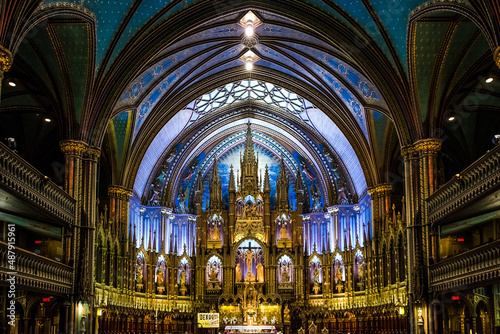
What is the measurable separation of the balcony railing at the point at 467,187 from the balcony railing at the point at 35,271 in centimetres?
1336

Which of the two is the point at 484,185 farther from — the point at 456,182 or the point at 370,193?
the point at 370,193

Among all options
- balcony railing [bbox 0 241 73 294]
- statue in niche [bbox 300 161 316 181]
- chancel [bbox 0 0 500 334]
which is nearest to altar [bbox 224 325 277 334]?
chancel [bbox 0 0 500 334]

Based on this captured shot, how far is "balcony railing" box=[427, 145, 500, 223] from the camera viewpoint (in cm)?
1705

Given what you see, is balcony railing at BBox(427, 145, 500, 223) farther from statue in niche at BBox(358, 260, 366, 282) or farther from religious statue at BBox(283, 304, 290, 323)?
religious statue at BBox(283, 304, 290, 323)

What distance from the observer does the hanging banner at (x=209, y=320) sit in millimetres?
28656

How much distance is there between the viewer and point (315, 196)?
36.5 metres

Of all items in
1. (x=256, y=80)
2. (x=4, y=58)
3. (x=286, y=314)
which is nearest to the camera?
(x=4, y=58)

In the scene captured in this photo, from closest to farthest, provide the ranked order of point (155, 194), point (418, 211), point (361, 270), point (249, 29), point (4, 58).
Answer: point (4, 58) → point (418, 211) → point (249, 29) → point (361, 270) → point (155, 194)

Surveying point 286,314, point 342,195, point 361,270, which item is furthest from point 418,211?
point 286,314

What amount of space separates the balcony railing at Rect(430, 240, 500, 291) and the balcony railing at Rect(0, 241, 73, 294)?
13.1m

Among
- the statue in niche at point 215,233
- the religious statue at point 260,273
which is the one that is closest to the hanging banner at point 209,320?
the religious statue at point 260,273

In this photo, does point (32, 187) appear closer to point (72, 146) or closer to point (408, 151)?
point (72, 146)

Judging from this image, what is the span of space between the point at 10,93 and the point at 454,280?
18885 mm

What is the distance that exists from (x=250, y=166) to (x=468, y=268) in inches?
717
